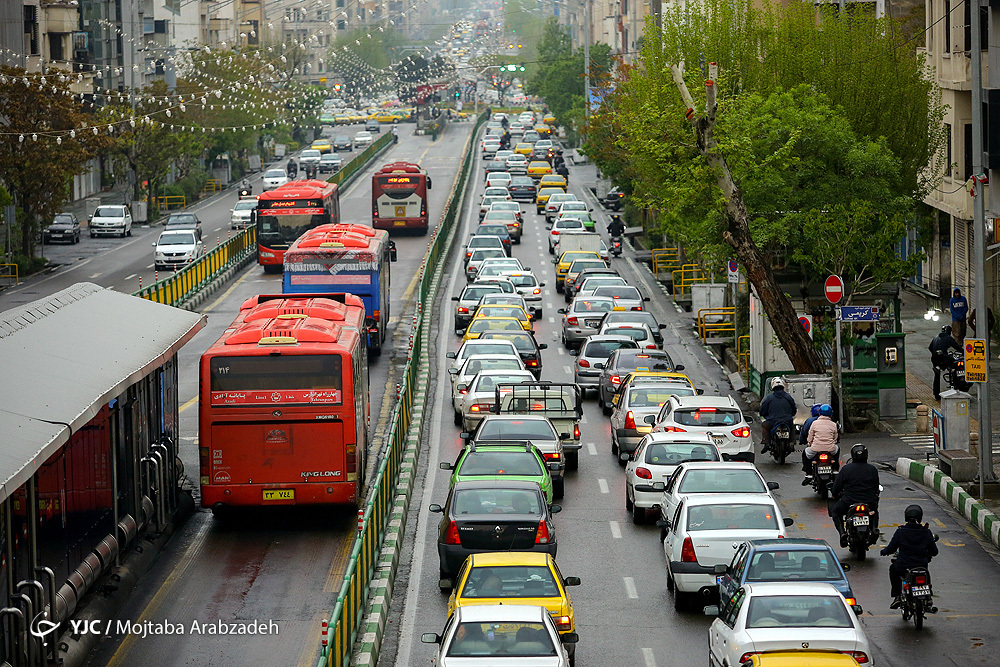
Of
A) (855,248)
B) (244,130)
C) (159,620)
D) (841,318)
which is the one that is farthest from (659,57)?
(244,130)

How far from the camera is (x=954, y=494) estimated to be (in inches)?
943

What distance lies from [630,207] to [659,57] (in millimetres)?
26739

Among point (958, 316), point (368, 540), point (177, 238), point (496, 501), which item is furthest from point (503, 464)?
point (177, 238)

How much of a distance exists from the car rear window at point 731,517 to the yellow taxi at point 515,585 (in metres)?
2.56

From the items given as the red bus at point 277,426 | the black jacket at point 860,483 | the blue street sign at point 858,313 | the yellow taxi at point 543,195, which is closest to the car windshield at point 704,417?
the blue street sign at point 858,313

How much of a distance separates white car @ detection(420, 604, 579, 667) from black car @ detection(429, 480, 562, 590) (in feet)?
14.4

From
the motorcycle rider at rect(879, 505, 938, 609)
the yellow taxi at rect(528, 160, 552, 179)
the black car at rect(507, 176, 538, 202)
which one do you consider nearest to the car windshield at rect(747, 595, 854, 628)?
the motorcycle rider at rect(879, 505, 938, 609)

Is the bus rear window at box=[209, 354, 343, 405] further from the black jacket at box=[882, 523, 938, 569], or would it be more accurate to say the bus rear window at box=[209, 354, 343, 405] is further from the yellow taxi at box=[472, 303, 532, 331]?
the yellow taxi at box=[472, 303, 532, 331]

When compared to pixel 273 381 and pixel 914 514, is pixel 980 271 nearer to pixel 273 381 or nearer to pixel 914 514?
pixel 914 514

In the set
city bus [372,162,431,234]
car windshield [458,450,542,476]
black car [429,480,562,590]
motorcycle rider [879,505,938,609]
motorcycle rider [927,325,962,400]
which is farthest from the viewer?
city bus [372,162,431,234]

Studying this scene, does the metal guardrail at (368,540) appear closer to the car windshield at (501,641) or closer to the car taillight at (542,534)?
the car windshield at (501,641)

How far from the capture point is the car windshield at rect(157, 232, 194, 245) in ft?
200

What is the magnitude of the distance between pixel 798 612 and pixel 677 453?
9.03 m

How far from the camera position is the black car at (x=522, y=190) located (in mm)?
87438
